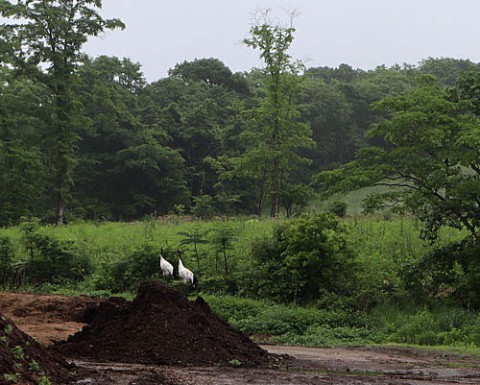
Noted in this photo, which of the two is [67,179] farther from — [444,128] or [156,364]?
[156,364]

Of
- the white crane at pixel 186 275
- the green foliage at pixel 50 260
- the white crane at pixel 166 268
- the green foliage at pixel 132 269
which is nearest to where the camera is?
the white crane at pixel 186 275

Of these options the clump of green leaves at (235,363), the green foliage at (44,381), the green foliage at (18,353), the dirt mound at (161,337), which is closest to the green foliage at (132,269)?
the dirt mound at (161,337)

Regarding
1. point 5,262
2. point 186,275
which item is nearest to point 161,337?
point 186,275

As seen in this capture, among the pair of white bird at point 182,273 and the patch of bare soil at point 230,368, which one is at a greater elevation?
the pair of white bird at point 182,273

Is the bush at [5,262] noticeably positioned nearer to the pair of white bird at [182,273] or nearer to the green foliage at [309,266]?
the pair of white bird at [182,273]

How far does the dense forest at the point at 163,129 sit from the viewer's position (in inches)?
1571

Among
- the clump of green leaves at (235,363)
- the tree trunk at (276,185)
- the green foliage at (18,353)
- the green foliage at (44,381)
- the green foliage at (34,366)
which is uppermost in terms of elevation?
the tree trunk at (276,185)

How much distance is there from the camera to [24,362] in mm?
9242

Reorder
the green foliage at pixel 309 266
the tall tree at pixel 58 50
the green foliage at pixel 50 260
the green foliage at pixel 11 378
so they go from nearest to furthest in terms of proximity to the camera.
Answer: the green foliage at pixel 11 378 < the green foliage at pixel 309 266 < the green foliage at pixel 50 260 < the tall tree at pixel 58 50

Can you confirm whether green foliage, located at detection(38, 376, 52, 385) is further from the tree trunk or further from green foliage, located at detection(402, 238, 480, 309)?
the tree trunk

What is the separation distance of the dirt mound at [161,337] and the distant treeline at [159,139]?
71.3 feet

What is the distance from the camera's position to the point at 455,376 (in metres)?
12.0

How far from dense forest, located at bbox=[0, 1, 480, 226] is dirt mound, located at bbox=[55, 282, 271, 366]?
32.5 ft

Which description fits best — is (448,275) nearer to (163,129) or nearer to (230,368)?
(230,368)
